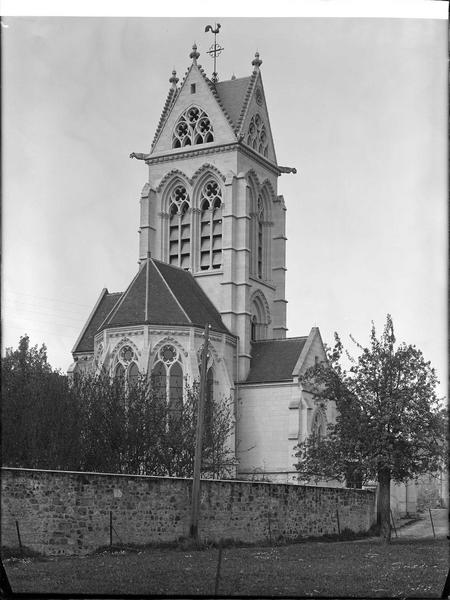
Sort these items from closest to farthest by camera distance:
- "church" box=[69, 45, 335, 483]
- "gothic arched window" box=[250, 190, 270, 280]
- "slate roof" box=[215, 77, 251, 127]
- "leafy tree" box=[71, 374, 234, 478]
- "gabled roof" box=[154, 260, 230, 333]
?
"leafy tree" box=[71, 374, 234, 478]
"church" box=[69, 45, 335, 483]
"gabled roof" box=[154, 260, 230, 333]
"slate roof" box=[215, 77, 251, 127]
"gothic arched window" box=[250, 190, 270, 280]

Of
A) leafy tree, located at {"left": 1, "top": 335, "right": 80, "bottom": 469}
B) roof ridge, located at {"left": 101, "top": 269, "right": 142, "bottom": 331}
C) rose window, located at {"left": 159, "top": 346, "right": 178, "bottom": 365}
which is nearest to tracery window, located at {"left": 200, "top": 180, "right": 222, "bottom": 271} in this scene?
roof ridge, located at {"left": 101, "top": 269, "right": 142, "bottom": 331}

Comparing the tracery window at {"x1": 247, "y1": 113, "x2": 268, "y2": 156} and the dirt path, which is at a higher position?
the tracery window at {"x1": 247, "y1": 113, "x2": 268, "y2": 156}

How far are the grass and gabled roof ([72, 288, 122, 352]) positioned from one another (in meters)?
34.1

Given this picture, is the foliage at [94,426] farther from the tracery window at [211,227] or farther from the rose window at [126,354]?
the tracery window at [211,227]

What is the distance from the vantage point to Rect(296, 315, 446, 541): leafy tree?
32719mm

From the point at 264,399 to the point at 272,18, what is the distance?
41.2m

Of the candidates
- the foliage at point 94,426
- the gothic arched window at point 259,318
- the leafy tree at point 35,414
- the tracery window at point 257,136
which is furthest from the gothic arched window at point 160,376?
the tracery window at point 257,136

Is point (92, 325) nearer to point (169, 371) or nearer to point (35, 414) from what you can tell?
point (169, 371)

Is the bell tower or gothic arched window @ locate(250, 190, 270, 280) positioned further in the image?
gothic arched window @ locate(250, 190, 270, 280)

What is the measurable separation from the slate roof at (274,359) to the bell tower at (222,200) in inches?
32.3

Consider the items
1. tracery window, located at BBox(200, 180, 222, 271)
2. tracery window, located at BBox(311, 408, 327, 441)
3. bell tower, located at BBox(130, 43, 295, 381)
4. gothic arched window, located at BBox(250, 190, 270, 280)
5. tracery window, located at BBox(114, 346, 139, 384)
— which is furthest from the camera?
gothic arched window, located at BBox(250, 190, 270, 280)

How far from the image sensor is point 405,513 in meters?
52.8

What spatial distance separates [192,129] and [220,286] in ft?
29.8

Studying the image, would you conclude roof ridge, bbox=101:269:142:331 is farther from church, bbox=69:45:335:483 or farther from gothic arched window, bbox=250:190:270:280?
gothic arched window, bbox=250:190:270:280
